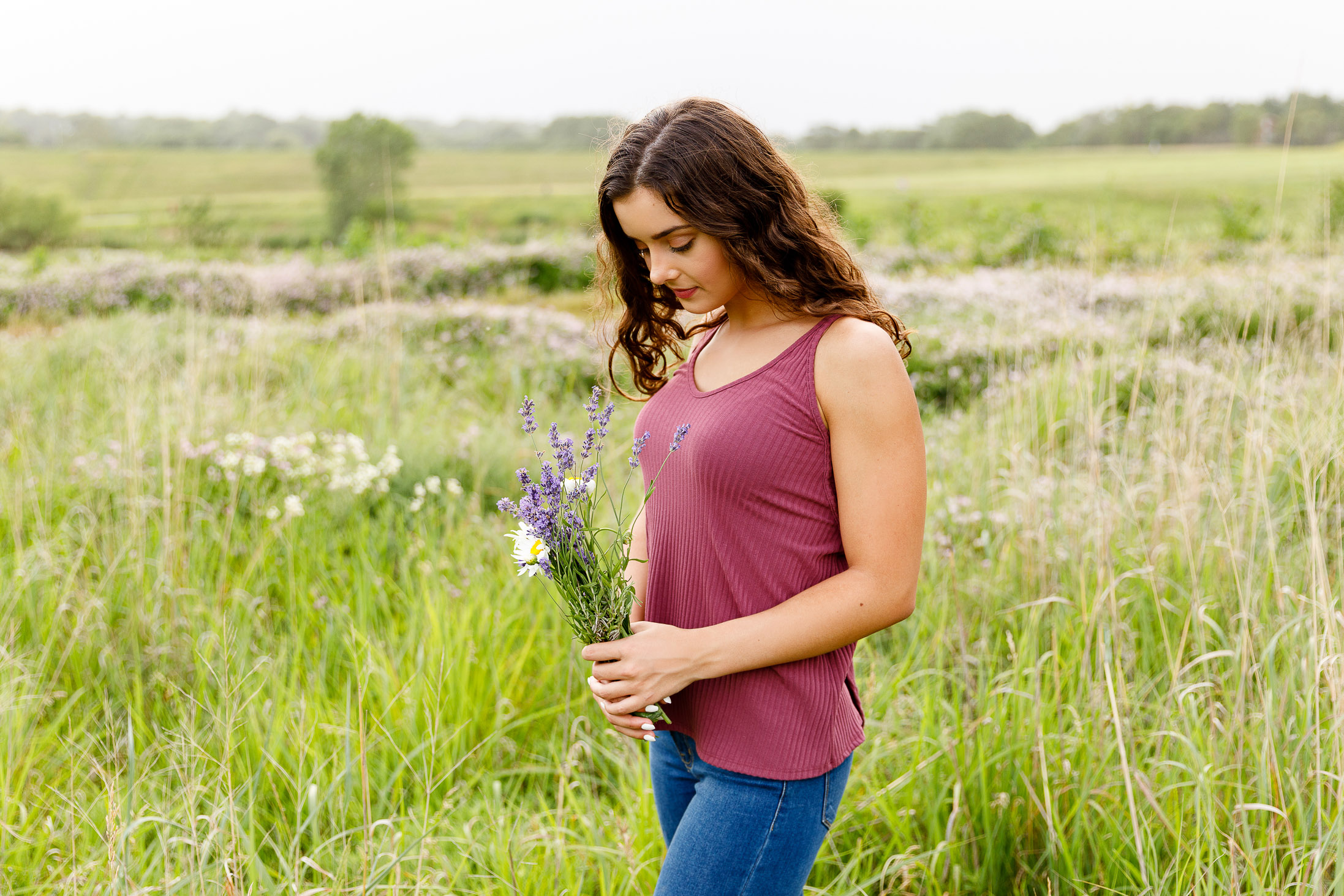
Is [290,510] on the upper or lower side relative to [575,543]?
lower

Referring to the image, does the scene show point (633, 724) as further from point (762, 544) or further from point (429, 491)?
point (429, 491)

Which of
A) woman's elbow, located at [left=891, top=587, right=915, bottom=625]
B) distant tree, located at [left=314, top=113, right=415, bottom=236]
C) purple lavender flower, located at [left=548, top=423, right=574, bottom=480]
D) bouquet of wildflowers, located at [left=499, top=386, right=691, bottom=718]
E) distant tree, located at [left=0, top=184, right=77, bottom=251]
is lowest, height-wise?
woman's elbow, located at [left=891, top=587, right=915, bottom=625]

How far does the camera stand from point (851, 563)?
1.40 metres

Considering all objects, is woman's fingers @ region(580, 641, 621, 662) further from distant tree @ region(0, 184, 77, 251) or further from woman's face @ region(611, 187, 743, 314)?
distant tree @ region(0, 184, 77, 251)

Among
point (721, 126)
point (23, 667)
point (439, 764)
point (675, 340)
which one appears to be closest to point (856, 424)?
point (721, 126)

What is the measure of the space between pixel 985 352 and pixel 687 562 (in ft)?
20.0

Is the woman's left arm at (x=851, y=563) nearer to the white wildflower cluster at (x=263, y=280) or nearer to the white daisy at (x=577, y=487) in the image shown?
the white daisy at (x=577, y=487)

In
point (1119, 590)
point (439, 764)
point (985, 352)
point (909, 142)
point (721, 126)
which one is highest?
point (909, 142)

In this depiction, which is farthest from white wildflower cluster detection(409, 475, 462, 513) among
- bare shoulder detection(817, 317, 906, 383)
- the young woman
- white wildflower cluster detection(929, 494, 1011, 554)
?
bare shoulder detection(817, 317, 906, 383)

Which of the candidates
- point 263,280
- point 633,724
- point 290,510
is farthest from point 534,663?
point 263,280

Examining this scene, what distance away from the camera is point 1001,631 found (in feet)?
9.87

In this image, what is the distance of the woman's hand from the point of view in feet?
4.44

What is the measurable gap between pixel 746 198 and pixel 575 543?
677 mm

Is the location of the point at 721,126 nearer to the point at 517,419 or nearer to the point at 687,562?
the point at 687,562
